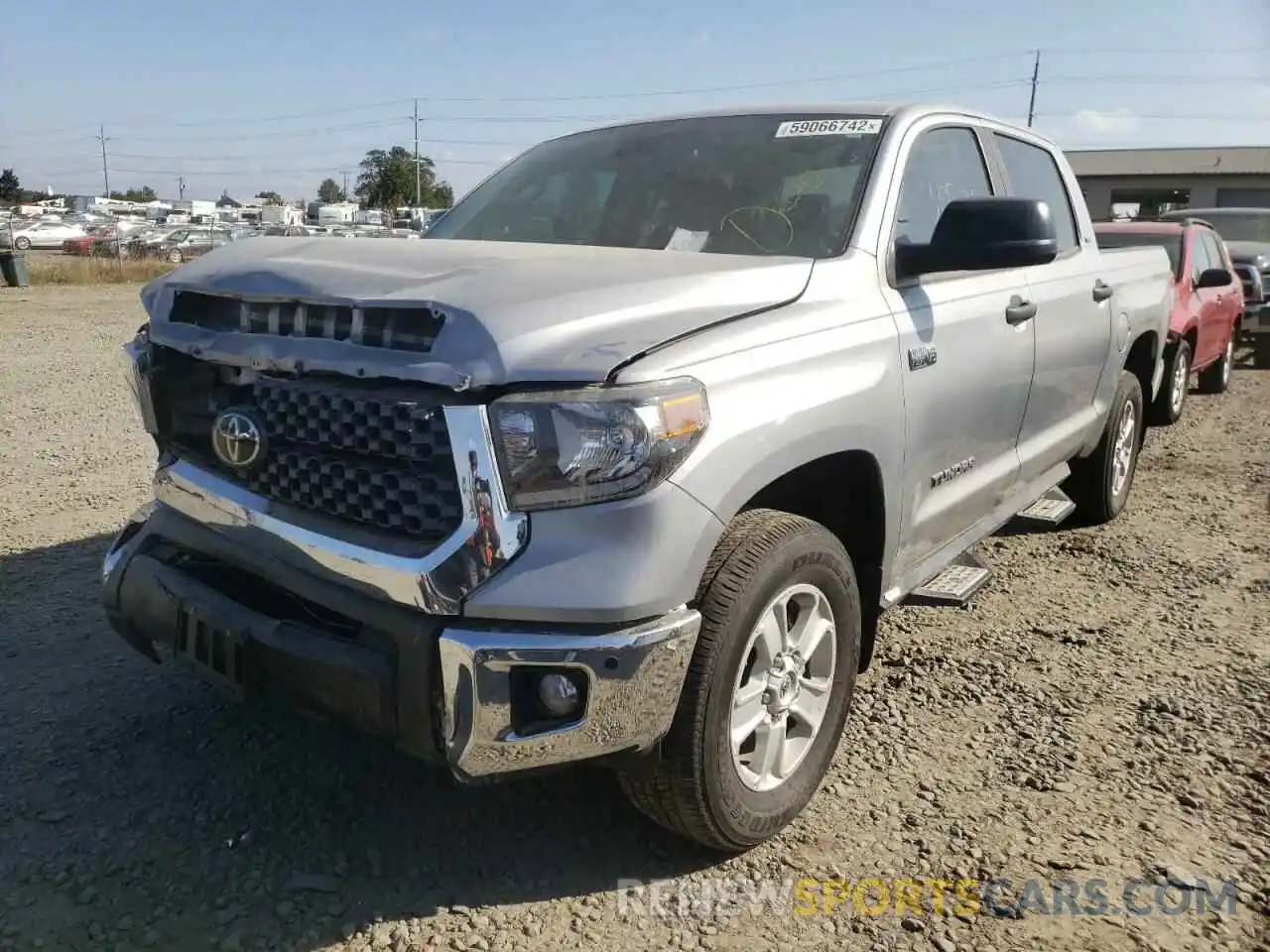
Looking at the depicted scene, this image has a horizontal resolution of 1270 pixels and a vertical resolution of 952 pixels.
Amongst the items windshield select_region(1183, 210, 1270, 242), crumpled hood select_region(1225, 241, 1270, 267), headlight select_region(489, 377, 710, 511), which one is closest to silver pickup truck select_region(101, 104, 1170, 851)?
headlight select_region(489, 377, 710, 511)

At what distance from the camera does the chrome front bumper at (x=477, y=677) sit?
2117 mm

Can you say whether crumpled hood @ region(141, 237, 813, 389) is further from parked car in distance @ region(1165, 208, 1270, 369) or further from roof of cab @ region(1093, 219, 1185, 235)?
parked car in distance @ region(1165, 208, 1270, 369)

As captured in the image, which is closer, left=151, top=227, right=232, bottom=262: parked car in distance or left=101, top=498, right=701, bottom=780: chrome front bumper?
left=101, top=498, right=701, bottom=780: chrome front bumper

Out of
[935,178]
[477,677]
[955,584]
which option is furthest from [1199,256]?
[477,677]

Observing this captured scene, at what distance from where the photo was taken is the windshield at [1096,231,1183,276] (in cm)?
899

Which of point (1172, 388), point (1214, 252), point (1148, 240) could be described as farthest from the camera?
point (1214, 252)

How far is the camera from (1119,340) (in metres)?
4.96

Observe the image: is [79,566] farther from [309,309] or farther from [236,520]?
[309,309]

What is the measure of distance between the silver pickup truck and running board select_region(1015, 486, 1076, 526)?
4.90ft

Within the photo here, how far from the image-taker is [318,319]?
94.0 inches

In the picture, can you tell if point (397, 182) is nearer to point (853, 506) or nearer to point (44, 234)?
point (44, 234)

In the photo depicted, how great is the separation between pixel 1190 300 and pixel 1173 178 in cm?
3846

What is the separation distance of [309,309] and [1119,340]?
399cm

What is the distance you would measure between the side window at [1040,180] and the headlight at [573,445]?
2740 millimetres
